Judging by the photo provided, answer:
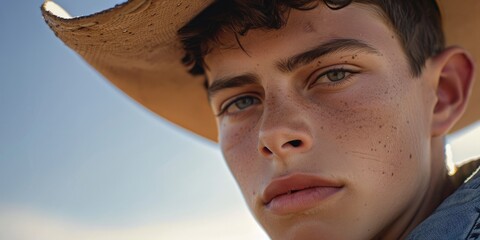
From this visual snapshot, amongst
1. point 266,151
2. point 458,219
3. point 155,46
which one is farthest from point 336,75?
point 155,46

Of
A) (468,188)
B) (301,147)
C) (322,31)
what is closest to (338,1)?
(322,31)

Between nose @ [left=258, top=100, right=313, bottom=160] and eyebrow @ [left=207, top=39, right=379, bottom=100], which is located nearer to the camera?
nose @ [left=258, top=100, right=313, bottom=160]

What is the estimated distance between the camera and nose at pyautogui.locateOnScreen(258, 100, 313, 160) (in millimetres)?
1399

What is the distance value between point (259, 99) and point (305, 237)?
0.40 metres

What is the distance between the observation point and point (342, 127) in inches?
57.0

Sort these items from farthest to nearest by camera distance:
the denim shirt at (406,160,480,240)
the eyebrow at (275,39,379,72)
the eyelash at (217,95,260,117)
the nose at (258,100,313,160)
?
the eyelash at (217,95,260,117) → the eyebrow at (275,39,379,72) → the nose at (258,100,313,160) → the denim shirt at (406,160,480,240)

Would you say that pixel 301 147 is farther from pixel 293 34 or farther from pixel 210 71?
pixel 210 71

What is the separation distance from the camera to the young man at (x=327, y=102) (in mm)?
1412

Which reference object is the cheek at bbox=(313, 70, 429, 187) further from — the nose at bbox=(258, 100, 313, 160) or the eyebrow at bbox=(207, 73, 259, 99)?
the eyebrow at bbox=(207, 73, 259, 99)

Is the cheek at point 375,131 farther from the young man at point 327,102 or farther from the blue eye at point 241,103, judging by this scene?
the blue eye at point 241,103

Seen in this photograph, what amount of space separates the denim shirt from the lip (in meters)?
0.20

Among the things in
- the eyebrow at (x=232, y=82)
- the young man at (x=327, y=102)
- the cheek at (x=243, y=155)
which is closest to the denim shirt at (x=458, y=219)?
the young man at (x=327, y=102)

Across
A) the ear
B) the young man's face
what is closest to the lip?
the young man's face

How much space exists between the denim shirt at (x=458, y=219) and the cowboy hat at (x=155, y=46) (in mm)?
733
